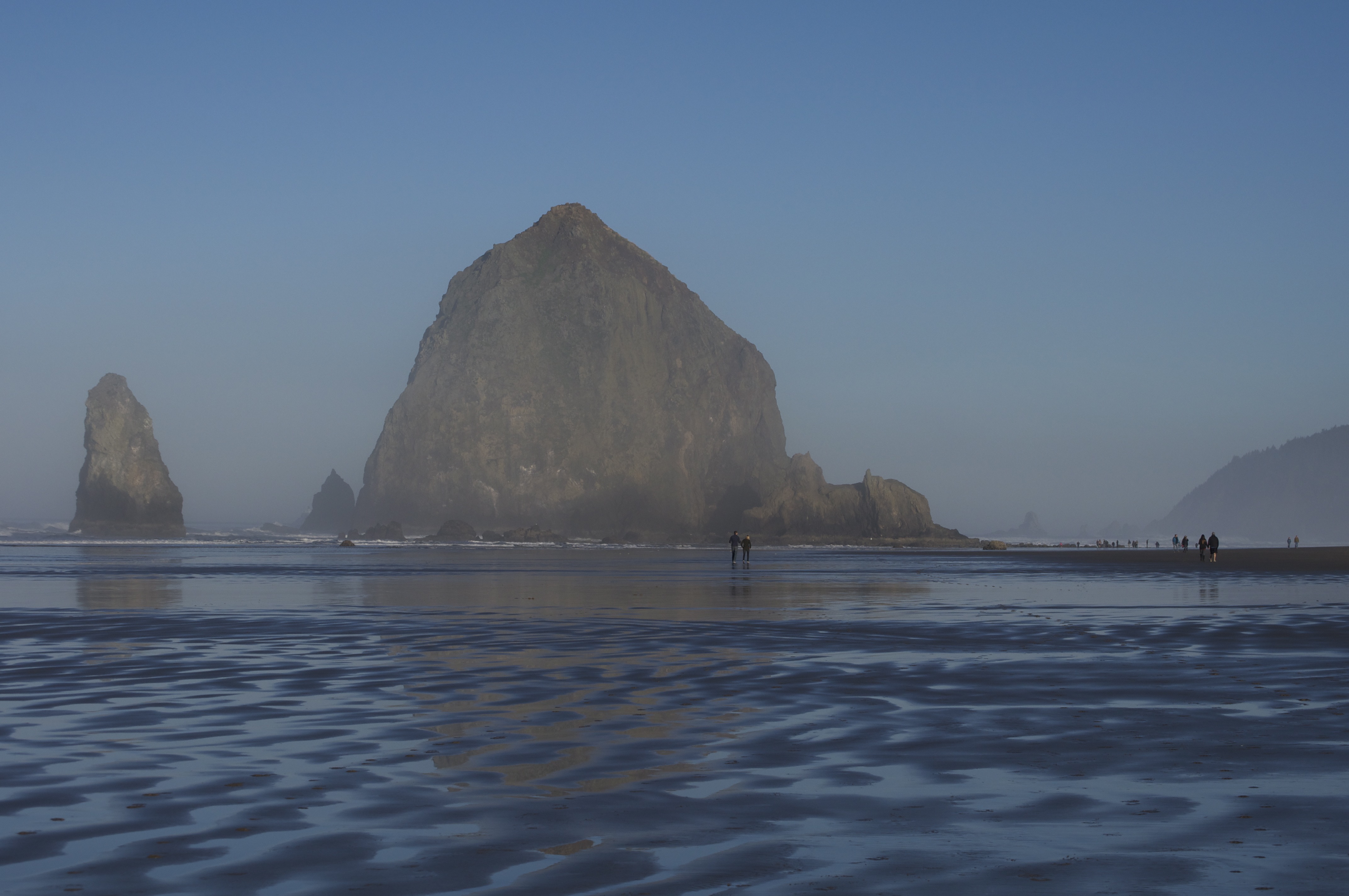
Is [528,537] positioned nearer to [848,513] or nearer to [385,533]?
[385,533]

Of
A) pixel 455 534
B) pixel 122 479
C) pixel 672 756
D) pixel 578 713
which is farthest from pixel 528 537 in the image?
pixel 672 756

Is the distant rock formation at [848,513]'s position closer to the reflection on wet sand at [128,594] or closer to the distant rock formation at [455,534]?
the distant rock formation at [455,534]

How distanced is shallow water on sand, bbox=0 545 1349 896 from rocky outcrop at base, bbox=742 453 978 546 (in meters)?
147

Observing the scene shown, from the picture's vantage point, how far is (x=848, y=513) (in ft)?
573

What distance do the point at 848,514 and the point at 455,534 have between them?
55.3 meters

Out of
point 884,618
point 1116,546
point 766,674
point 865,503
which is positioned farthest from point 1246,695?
point 865,503

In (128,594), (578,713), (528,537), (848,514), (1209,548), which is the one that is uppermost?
(848,514)

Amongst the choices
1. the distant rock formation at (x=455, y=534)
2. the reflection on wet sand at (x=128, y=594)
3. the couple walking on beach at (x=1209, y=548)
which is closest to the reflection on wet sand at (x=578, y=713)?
the reflection on wet sand at (x=128, y=594)

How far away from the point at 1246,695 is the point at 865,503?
533 feet

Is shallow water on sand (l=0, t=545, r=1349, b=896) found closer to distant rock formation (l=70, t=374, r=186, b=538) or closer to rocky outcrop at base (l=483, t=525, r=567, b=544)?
rocky outcrop at base (l=483, t=525, r=567, b=544)

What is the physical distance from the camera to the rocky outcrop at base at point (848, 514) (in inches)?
6698

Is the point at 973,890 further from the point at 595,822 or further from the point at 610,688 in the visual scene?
the point at 610,688

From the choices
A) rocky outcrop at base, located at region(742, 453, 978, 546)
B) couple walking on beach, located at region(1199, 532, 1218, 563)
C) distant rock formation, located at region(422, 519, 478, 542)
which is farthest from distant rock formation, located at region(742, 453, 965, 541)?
couple walking on beach, located at region(1199, 532, 1218, 563)

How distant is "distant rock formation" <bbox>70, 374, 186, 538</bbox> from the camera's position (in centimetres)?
17712
